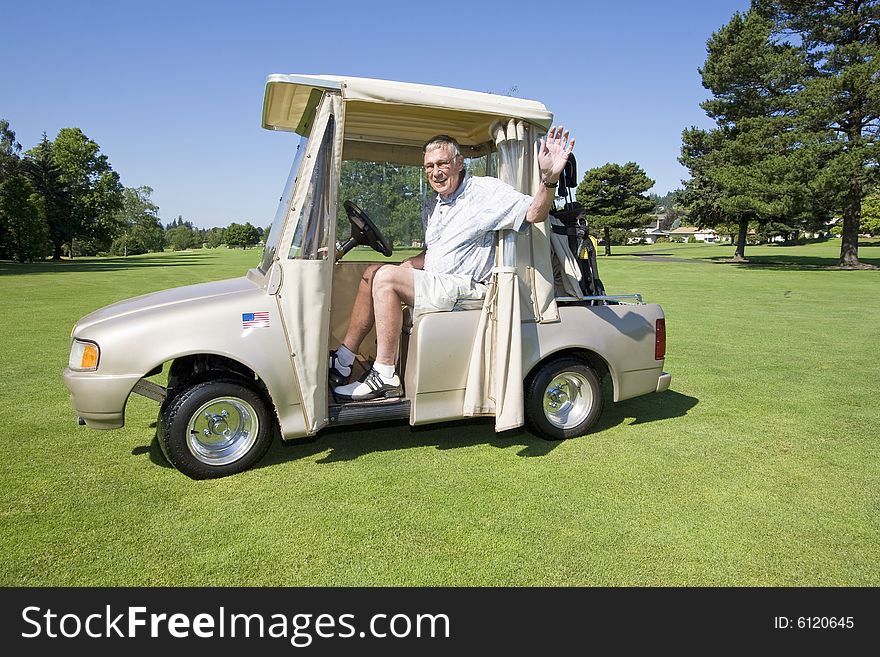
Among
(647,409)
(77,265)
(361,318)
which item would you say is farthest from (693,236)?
(361,318)

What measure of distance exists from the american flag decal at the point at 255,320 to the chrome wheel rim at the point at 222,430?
497mm

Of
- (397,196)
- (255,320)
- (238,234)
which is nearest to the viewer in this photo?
(255,320)

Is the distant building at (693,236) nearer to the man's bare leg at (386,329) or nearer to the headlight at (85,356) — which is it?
the man's bare leg at (386,329)

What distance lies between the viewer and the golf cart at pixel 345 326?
3.80 meters

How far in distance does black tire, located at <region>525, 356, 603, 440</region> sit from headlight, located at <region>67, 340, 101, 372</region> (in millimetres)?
2916

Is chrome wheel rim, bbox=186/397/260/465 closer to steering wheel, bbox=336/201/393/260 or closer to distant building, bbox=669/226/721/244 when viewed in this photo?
steering wheel, bbox=336/201/393/260

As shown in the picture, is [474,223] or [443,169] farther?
[443,169]

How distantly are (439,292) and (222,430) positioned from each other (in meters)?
1.71

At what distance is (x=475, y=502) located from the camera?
3666 millimetres

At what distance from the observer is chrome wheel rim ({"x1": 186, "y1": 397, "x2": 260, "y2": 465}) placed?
3.89 metres

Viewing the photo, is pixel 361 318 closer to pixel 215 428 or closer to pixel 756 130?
pixel 215 428

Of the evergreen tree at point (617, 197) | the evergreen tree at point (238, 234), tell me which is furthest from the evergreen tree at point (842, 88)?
the evergreen tree at point (238, 234)

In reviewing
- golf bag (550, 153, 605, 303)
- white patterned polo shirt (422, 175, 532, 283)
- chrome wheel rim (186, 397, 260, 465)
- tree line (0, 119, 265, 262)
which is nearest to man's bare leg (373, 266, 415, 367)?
white patterned polo shirt (422, 175, 532, 283)

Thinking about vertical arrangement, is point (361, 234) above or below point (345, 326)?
above
